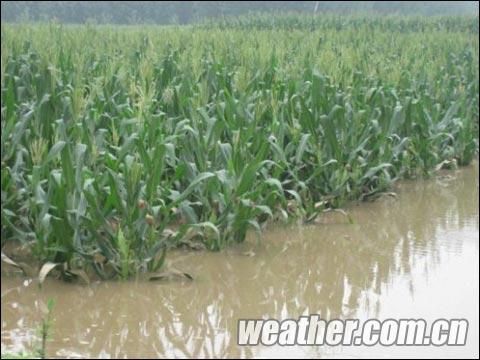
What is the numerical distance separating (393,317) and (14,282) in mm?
1961

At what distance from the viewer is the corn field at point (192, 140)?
4531 millimetres

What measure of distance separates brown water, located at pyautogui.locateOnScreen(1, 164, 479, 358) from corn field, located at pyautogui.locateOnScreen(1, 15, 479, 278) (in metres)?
0.22

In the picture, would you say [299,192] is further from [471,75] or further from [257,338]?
[471,75]

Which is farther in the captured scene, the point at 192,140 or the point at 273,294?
the point at 192,140

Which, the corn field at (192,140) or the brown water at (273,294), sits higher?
the corn field at (192,140)

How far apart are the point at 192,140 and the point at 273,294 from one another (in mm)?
1438

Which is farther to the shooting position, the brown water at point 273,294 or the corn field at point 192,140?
the corn field at point 192,140

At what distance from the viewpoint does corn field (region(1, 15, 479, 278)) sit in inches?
178

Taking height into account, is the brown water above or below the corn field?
below

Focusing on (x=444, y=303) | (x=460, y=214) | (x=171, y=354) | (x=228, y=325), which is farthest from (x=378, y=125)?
(x=171, y=354)

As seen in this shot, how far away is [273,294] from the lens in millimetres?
4516

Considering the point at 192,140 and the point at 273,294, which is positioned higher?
the point at 192,140

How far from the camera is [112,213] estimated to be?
185 inches

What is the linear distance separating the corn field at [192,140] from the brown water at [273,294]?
0.22 metres
